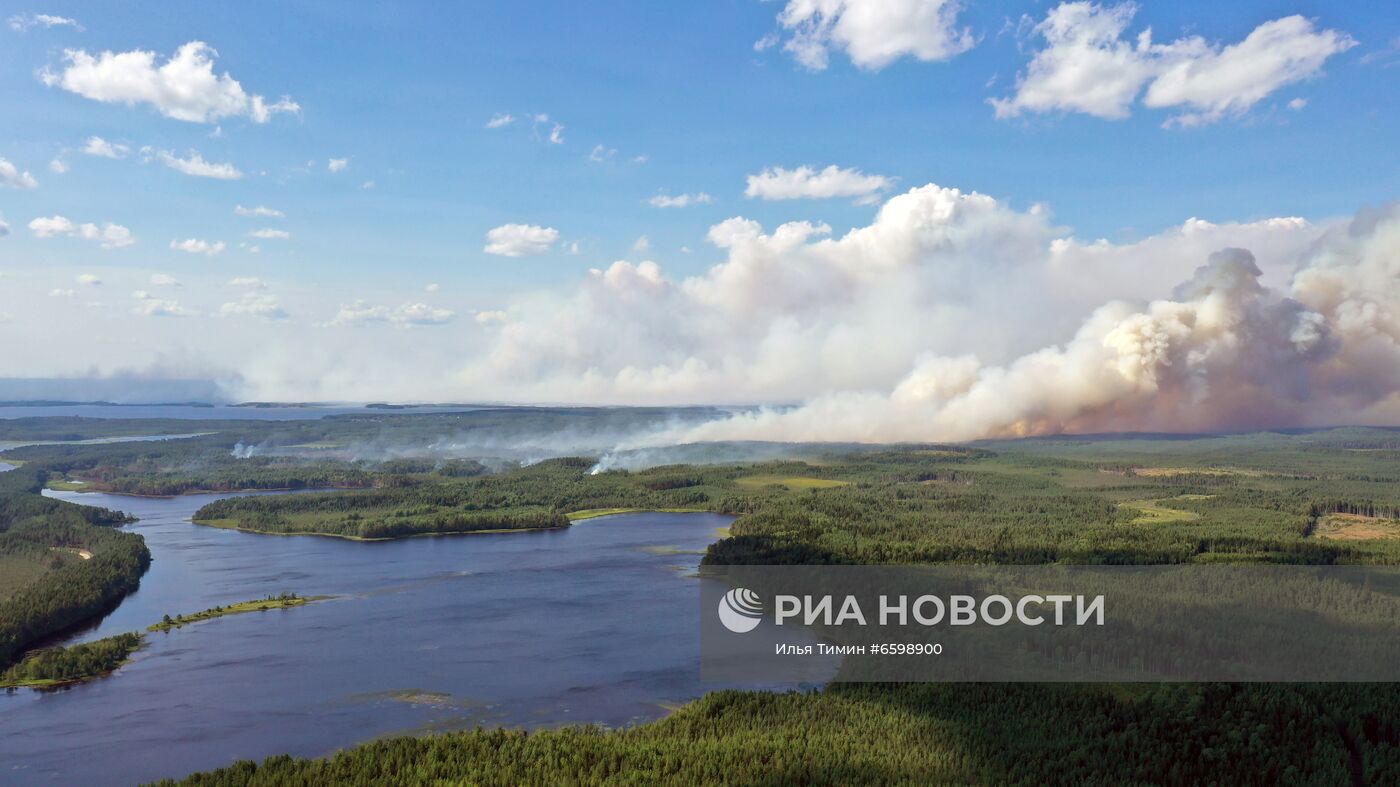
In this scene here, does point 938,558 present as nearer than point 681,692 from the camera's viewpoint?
No

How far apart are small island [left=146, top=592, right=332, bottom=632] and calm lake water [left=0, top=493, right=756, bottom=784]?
137 cm

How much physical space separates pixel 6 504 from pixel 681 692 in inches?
4335

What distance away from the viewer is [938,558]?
8288cm

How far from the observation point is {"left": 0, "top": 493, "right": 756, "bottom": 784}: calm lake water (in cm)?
4650

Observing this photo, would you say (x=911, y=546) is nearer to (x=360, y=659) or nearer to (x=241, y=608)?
(x=360, y=659)

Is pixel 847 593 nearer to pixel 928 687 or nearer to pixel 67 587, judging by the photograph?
pixel 928 687

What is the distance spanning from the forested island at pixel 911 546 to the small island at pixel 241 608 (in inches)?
310

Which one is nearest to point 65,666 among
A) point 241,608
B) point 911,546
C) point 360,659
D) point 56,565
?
point 360,659

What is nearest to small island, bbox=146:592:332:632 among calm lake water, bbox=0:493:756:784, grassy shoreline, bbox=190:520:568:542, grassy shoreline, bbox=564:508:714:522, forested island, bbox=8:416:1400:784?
calm lake water, bbox=0:493:756:784

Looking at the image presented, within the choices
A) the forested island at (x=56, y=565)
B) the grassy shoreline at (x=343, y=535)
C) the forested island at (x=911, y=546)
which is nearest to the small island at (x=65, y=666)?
the forested island at (x=56, y=565)

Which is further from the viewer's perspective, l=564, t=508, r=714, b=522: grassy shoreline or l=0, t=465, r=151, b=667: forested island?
l=564, t=508, r=714, b=522: grassy shoreline

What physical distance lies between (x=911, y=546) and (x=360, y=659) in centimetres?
4945

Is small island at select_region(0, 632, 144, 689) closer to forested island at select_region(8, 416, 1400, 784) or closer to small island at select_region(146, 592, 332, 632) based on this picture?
forested island at select_region(8, 416, 1400, 784)

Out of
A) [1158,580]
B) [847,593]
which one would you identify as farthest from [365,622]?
[1158,580]
